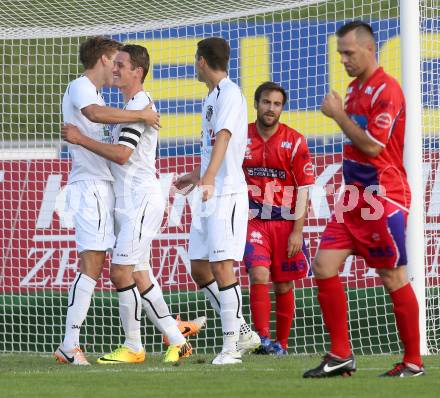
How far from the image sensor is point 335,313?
6.39 meters

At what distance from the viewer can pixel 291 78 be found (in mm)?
11039

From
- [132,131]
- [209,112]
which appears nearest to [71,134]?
[132,131]

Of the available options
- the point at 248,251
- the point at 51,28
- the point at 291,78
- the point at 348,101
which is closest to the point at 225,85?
the point at 348,101

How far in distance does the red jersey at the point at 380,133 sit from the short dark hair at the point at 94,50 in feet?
7.43

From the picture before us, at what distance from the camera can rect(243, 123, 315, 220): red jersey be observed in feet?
29.6

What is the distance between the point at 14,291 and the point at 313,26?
389cm

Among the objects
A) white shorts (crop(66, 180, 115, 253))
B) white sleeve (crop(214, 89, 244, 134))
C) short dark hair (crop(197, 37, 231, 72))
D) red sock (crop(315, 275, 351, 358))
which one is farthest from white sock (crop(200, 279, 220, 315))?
red sock (crop(315, 275, 351, 358))

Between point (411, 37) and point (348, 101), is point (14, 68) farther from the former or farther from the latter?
point (348, 101)

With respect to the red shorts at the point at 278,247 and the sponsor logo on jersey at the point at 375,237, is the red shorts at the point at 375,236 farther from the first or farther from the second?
the red shorts at the point at 278,247

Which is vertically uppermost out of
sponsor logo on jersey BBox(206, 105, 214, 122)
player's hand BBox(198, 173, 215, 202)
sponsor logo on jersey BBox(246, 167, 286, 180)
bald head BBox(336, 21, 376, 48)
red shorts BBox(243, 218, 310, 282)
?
bald head BBox(336, 21, 376, 48)

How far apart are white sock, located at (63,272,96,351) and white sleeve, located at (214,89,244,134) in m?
1.39

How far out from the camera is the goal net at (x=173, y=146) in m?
10.8

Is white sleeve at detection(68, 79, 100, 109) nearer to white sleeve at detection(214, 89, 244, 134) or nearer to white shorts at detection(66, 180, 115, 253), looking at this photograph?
white shorts at detection(66, 180, 115, 253)

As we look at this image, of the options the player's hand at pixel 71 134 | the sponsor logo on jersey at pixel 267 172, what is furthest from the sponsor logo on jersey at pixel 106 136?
the sponsor logo on jersey at pixel 267 172
